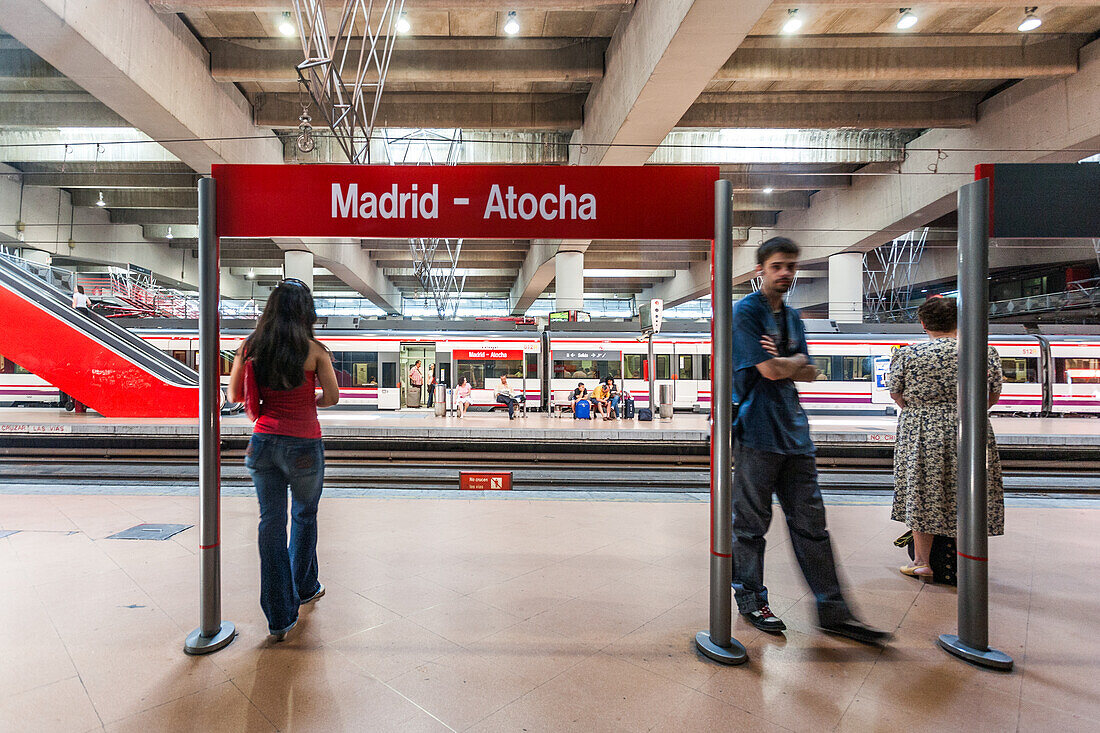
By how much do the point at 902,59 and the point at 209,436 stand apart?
13.0 m

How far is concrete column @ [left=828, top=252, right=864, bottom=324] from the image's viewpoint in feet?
63.4

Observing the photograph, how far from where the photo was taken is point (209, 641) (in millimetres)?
2602

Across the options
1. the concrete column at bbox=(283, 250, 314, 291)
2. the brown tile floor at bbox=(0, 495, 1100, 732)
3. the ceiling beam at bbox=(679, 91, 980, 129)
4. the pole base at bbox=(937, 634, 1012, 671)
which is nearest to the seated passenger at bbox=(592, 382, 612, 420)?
the ceiling beam at bbox=(679, 91, 980, 129)

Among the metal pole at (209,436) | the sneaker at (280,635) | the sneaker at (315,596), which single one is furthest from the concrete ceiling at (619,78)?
the sneaker at (280,635)

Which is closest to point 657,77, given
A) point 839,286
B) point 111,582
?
point 111,582

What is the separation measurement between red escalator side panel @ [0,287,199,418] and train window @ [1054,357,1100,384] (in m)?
23.6

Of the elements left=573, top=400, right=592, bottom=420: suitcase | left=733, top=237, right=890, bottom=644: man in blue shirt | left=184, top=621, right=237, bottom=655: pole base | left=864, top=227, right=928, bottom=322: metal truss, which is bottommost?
left=184, top=621, right=237, bottom=655: pole base

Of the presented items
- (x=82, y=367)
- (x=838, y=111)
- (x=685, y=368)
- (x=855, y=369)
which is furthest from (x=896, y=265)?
Result: (x=82, y=367)

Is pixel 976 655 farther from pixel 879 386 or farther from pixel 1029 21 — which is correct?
pixel 879 386

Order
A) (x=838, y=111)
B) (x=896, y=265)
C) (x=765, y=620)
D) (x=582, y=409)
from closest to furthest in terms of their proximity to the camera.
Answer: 1. (x=765, y=620)
2. (x=838, y=111)
3. (x=582, y=409)
4. (x=896, y=265)

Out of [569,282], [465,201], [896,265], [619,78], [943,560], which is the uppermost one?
[619,78]

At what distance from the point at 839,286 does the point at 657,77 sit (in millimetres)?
14495

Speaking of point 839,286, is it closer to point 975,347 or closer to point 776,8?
point 776,8

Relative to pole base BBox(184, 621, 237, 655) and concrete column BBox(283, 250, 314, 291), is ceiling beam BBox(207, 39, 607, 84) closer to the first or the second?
concrete column BBox(283, 250, 314, 291)
